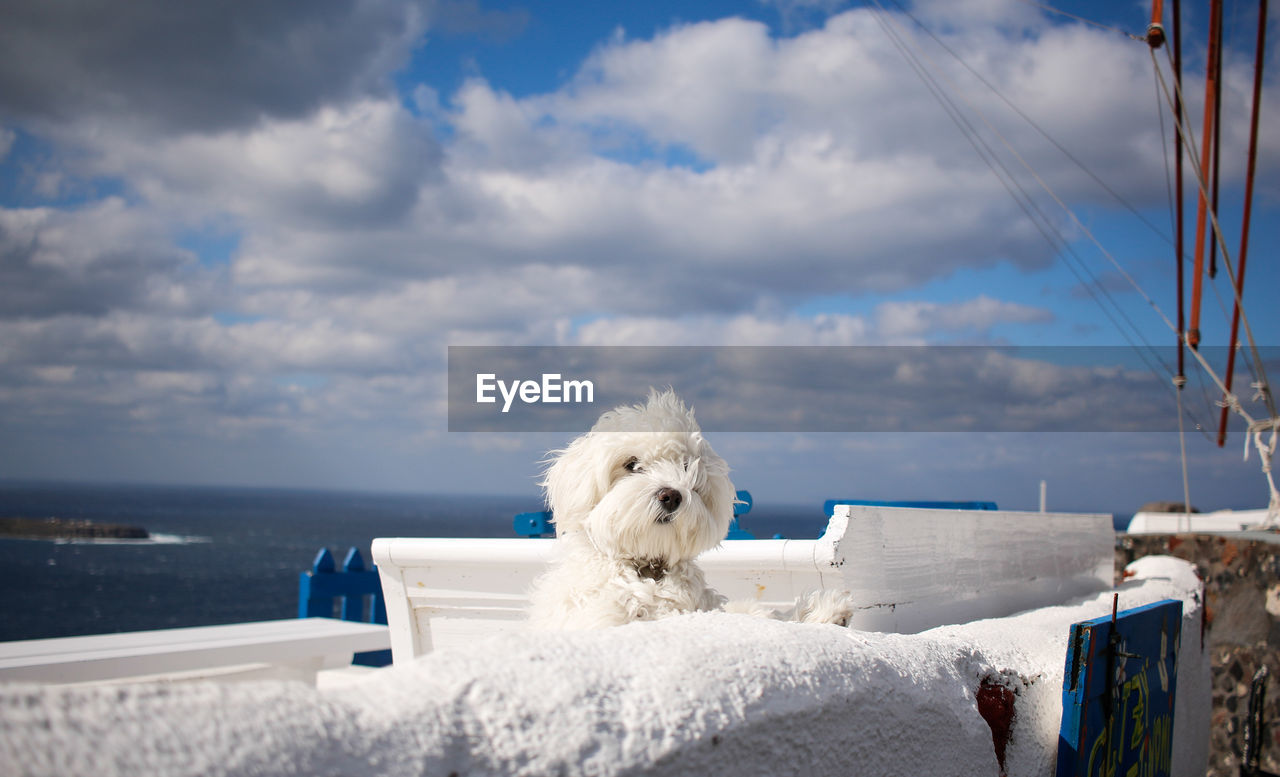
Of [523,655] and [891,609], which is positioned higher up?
[523,655]

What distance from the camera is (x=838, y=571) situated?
2.61 m

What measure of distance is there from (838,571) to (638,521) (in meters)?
0.71

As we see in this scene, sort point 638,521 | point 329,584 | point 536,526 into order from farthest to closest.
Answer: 1. point 329,584
2. point 536,526
3. point 638,521

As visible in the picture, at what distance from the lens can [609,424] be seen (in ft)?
8.54

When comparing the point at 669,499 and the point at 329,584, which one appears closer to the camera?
the point at 669,499

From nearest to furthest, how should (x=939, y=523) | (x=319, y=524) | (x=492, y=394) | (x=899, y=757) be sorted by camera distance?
1. (x=899, y=757)
2. (x=939, y=523)
3. (x=492, y=394)
4. (x=319, y=524)

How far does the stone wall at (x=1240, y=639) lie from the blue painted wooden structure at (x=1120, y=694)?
3423 millimetres

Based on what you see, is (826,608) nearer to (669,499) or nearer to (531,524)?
(669,499)

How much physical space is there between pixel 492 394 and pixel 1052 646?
106 inches

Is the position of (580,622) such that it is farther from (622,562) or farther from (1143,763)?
(1143,763)

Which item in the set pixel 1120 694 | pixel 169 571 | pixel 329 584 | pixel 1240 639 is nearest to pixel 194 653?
pixel 1120 694

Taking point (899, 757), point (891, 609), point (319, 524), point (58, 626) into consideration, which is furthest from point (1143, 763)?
point (319, 524)

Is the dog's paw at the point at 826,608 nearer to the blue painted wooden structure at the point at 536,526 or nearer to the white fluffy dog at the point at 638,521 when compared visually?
the white fluffy dog at the point at 638,521

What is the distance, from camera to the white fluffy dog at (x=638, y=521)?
232cm
